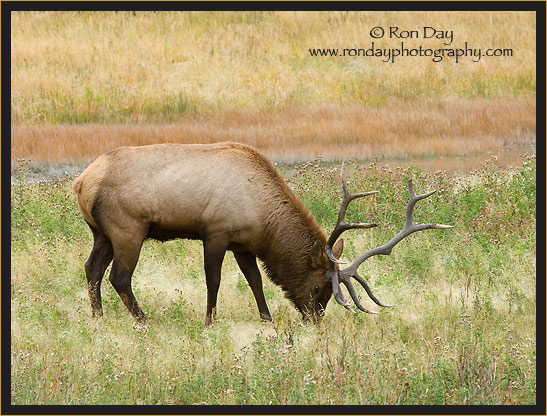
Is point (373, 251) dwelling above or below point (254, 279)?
above

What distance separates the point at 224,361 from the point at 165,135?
30.8 ft

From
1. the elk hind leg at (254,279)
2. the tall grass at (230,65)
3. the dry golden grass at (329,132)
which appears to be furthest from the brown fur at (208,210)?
the tall grass at (230,65)

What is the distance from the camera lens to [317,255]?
846 centimetres

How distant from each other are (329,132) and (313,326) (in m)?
8.88

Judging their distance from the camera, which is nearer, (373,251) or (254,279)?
(373,251)

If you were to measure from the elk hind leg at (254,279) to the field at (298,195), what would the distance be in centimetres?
14

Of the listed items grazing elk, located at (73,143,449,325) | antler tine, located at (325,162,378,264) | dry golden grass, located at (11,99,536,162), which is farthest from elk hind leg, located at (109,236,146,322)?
dry golden grass, located at (11,99,536,162)

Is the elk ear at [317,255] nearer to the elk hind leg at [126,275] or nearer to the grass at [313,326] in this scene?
the grass at [313,326]

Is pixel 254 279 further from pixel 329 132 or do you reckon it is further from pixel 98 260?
pixel 329 132

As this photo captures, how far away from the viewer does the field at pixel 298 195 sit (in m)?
6.81

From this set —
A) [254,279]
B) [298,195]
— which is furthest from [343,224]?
[298,195]

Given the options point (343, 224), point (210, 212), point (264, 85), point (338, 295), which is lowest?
point (338, 295)

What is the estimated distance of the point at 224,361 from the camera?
7262 millimetres

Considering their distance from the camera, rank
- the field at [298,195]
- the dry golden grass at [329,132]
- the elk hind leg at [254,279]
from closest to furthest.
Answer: the field at [298,195], the elk hind leg at [254,279], the dry golden grass at [329,132]
